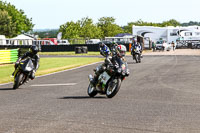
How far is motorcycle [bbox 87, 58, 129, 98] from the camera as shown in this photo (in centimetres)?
1029

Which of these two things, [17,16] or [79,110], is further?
[17,16]

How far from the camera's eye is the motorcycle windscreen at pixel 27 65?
13.4 m

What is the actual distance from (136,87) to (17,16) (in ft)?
318

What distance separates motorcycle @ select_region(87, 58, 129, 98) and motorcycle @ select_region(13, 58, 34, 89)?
129 inches

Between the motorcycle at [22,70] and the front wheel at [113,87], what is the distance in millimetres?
3742

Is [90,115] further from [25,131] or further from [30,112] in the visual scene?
[25,131]

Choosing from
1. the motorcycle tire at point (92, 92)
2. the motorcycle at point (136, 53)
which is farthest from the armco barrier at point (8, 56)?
the motorcycle tire at point (92, 92)

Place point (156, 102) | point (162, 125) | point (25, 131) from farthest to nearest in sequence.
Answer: point (156, 102) < point (162, 125) < point (25, 131)

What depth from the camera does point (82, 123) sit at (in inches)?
276

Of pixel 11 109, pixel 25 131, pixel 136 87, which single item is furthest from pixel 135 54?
pixel 25 131

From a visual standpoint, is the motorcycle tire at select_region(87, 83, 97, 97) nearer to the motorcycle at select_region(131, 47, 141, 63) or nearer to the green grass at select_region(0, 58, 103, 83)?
the green grass at select_region(0, 58, 103, 83)

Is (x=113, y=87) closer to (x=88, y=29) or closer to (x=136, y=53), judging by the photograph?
(x=136, y=53)

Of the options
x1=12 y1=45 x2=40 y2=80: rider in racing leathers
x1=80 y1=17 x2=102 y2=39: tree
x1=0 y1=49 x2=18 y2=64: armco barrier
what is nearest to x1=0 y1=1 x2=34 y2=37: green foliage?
x1=80 y1=17 x2=102 y2=39: tree

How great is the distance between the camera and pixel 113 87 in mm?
10508
